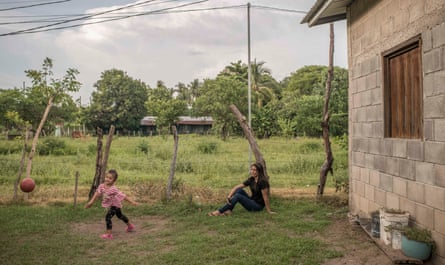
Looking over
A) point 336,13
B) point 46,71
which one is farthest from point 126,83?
point 336,13

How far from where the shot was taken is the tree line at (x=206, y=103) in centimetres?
1056

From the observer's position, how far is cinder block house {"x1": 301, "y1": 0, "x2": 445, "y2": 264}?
4266 mm

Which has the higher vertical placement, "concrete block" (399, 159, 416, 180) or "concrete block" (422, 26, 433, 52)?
"concrete block" (422, 26, 433, 52)

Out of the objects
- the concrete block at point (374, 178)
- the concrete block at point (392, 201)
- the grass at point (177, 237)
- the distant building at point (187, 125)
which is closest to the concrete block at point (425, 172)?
the concrete block at point (392, 201)

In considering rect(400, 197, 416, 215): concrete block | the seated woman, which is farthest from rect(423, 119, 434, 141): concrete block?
the seated woman

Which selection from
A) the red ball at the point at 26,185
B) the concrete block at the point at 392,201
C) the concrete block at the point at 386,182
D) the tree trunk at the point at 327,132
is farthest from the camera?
the tree trunk at the point at 327,132

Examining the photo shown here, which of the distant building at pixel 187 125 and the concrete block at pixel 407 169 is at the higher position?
the distant building at pixel 187 125

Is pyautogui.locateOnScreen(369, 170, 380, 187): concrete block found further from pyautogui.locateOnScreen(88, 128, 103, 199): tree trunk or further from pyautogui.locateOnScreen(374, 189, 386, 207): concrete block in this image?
pyautogui.locateOnScreen(88, 128, 103, 199): tree trunk

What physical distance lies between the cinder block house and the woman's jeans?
5.98ft

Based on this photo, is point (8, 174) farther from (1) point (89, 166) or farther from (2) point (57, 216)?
(2) point (57, 216)

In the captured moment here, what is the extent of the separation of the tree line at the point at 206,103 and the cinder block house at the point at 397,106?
4108 millimetres

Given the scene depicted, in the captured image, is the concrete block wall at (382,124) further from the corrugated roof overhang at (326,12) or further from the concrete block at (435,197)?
the corrugated roof overhang at (326,12)

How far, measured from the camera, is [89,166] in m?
15.8

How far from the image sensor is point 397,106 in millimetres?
5309
